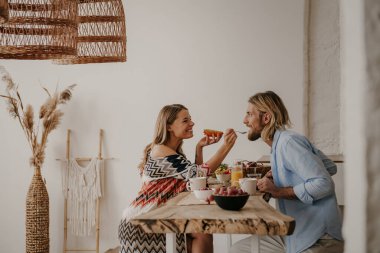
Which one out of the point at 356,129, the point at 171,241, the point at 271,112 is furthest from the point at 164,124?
the point at 356,129

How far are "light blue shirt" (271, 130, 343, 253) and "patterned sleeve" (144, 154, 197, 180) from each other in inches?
21.0

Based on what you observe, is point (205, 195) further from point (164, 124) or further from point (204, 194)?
point (164, 124)

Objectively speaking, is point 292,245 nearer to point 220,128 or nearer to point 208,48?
point 220,128

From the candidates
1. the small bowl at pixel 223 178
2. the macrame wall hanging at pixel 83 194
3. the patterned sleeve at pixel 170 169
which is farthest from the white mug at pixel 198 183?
the macrame wall hanging at pixel 83 194

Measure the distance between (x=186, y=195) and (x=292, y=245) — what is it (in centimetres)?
55

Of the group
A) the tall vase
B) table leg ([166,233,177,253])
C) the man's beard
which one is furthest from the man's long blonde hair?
the tall vase

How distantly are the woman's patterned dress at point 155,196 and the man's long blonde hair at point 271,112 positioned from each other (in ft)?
1.49

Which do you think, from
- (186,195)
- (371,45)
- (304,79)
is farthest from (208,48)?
(371,45)

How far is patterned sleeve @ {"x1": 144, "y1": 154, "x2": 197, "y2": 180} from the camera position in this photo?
2494 mm

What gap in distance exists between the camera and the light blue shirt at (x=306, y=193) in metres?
2.03

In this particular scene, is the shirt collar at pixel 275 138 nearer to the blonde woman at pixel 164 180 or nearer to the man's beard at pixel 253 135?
the man's beard at pixel 253 135

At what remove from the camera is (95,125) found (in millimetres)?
4578

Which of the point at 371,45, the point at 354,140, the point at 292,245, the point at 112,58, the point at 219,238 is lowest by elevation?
the point at 219,238

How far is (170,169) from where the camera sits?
2.50 meters
